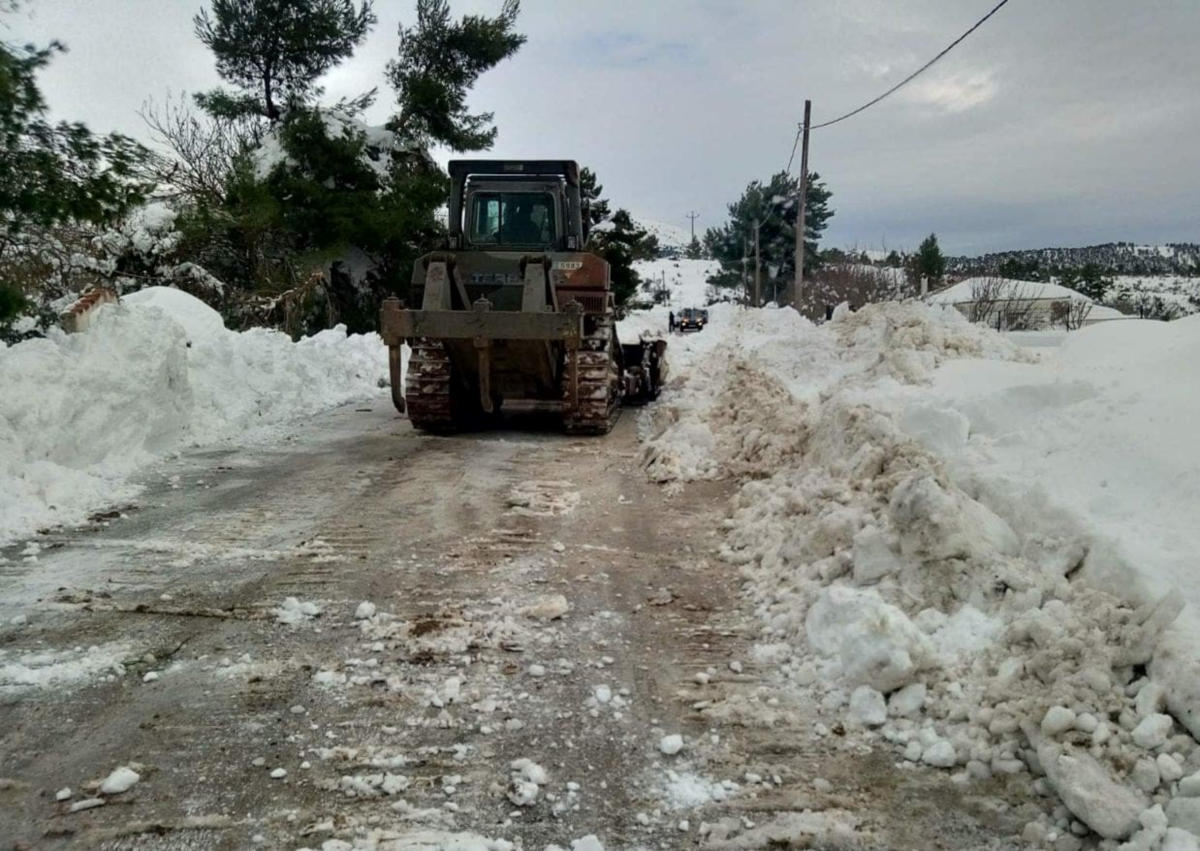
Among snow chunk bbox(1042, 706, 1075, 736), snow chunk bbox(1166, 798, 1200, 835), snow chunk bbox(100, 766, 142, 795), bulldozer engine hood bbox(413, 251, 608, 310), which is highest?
bulldozer engine hood bbox(413, 251, 608, 310)

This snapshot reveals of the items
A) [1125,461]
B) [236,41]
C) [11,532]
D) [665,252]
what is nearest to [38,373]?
[11,532]

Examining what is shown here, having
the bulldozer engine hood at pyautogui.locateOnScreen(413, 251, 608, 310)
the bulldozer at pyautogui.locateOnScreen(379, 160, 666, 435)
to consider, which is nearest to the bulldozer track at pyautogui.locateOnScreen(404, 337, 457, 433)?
the bulldozer at pyautogui.locateOnScreen(379, 160, 666, 435)

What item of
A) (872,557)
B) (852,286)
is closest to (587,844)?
(872,557)

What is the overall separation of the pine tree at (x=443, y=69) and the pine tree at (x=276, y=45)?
1.48 m

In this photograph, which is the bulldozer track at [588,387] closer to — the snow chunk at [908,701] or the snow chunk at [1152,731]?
the snow chunk at [908,701]

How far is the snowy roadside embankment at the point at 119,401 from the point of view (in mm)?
6504

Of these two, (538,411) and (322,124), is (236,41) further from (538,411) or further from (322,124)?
(538,411)

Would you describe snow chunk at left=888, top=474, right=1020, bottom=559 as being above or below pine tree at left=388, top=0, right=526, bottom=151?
below

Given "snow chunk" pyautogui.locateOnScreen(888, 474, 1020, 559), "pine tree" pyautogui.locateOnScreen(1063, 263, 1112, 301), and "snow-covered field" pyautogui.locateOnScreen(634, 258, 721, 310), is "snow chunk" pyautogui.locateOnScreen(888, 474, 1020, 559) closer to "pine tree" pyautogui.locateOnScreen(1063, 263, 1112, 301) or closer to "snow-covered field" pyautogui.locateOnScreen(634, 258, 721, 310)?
"pine tree" pyautogui.locateOnScreen(1063, 263, 1112, 301)

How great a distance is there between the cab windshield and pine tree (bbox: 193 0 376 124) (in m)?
16.3

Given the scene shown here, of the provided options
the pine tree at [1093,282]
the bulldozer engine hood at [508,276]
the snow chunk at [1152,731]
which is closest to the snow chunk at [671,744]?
the snow chunk at [1152,731]

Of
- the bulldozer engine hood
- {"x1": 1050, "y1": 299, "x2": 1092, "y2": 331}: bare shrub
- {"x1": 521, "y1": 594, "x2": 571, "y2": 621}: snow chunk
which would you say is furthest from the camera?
{"x1": 1050, "y1": 299, "x2": 1092, "y2": 331}: bare shrub

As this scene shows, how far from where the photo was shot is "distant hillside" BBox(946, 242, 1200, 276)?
138ft

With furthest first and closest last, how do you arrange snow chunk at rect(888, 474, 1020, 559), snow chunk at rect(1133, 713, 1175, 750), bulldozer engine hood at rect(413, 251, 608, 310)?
bulldozer engine hood at rect(413, 251, 608, 310)
snow chunk at rect(888, 474, 1020, 559)
snow chunk at rect(1133, 713, 1175, 750)
